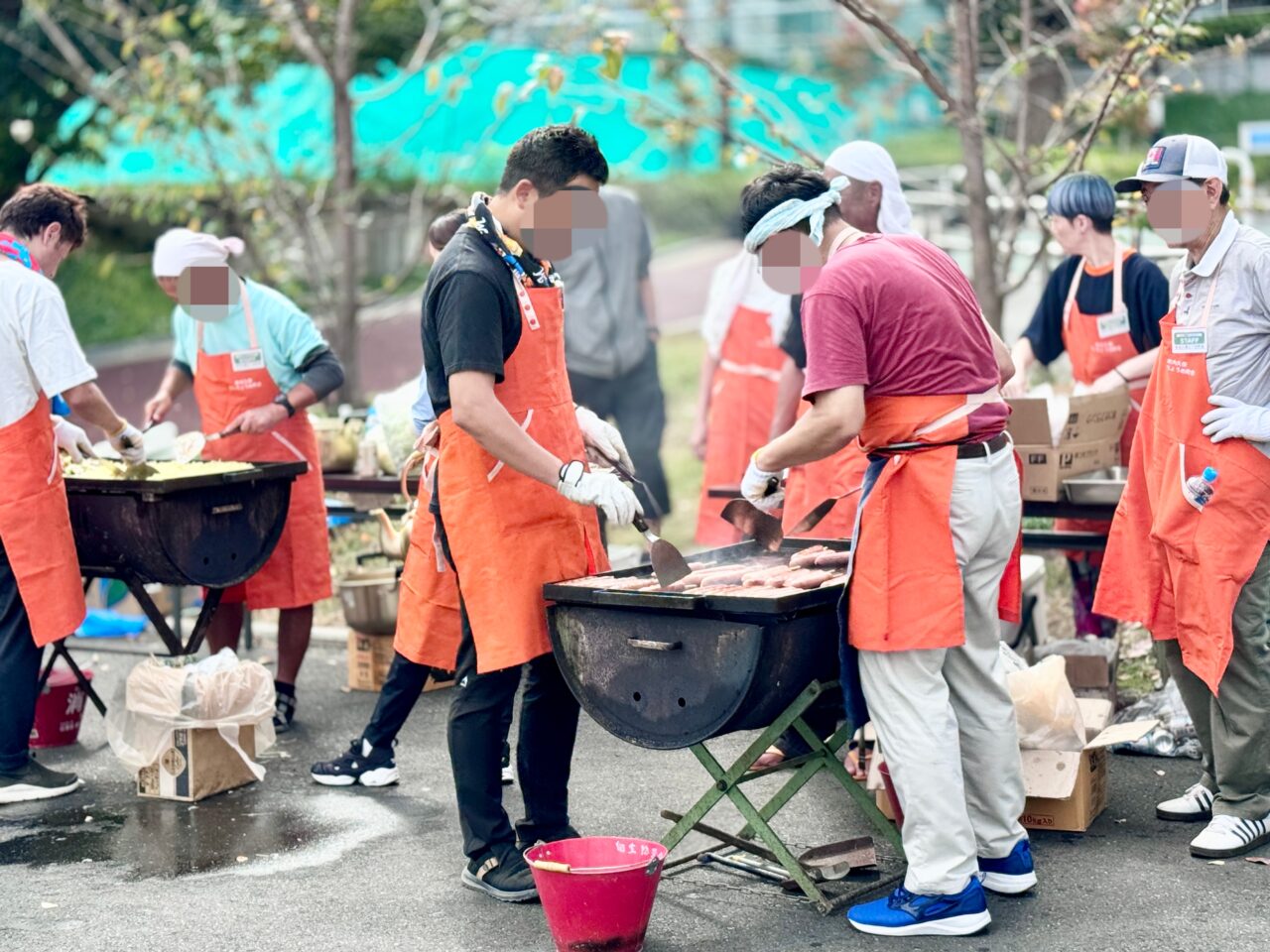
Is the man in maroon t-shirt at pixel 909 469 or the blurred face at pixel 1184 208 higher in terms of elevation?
the blurred face at pixel 1184 208

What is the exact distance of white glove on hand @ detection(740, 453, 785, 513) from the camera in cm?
414

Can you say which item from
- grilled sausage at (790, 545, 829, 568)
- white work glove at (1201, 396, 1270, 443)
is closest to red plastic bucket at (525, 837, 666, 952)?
grilled sausage at (790, 545, 829, 568)

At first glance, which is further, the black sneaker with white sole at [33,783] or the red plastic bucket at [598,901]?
the black sneaker with white sole at [33,783]

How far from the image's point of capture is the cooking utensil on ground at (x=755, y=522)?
14.6 ft

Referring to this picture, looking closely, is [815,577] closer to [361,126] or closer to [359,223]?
[359,223]

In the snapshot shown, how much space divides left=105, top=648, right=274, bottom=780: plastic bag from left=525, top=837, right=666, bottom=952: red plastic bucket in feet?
6.17

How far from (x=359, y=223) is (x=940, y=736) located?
302 inches

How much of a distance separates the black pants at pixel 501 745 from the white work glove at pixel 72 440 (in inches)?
80.8

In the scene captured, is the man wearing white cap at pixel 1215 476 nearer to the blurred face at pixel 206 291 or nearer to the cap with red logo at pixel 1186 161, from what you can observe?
the cap with red logo at pixel 1186 161

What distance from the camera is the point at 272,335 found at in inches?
243

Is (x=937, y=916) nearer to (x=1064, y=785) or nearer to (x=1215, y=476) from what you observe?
(x=1064, y=785)

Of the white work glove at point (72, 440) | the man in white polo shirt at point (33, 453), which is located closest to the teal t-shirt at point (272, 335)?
the white work glove at point (72, 440)

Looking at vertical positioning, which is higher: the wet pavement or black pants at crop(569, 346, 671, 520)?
black pants at crop(569, 346, 671, 520)

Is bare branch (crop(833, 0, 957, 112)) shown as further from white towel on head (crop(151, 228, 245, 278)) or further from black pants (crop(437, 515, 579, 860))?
black pants (crop(437, 515, 579, 860))
